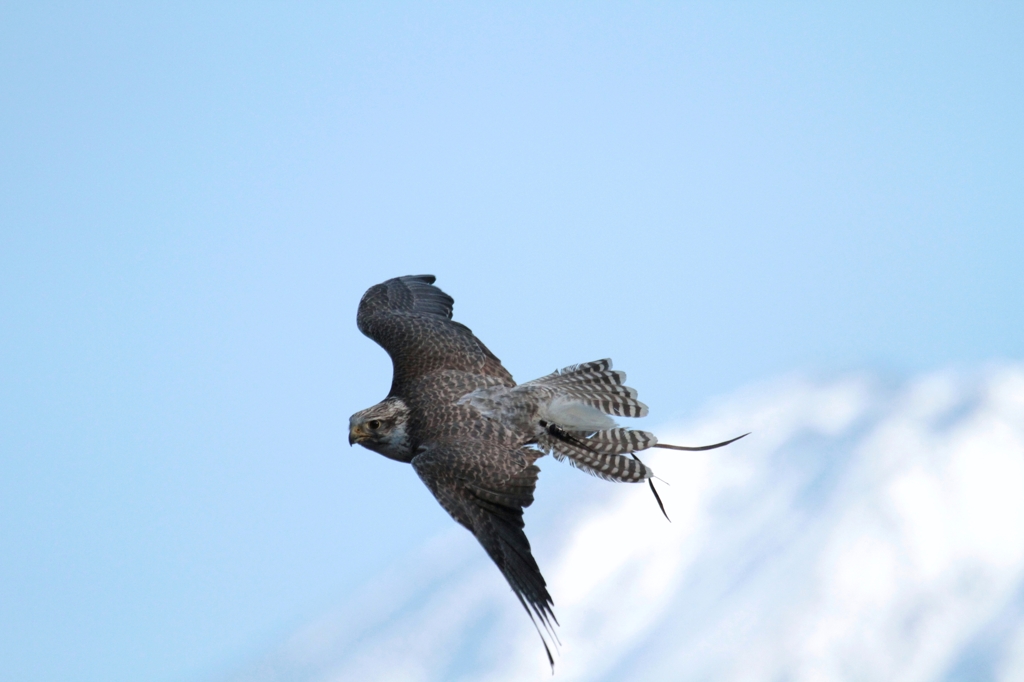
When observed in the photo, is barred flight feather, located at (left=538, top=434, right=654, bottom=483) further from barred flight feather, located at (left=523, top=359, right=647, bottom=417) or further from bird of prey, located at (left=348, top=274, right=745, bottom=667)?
barred flight feather, located at (left=523, top=359, right=647, bottom=417)

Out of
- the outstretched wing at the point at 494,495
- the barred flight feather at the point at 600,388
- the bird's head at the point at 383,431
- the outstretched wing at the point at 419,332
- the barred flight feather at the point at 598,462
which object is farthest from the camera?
the outstretched wing at the point at 419,332

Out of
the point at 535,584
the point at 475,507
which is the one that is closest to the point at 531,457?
the point at 475,507

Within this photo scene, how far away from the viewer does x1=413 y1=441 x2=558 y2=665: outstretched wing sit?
979 cm

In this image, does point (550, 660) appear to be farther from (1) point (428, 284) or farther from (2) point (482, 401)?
(1) point (428, 284)

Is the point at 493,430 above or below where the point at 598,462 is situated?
above

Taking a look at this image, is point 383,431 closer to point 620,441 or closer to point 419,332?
point 419,332

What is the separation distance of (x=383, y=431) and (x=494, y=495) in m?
1.91

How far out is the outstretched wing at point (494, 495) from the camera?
979cm

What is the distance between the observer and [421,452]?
1134cm

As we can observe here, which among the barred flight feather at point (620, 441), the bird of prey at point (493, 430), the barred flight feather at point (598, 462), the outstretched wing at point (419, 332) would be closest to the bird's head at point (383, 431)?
the bird of prey at point (493, 430)

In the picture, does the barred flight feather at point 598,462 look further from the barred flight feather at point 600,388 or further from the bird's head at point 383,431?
the bird's head at point 383,431

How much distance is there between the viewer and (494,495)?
412 inches

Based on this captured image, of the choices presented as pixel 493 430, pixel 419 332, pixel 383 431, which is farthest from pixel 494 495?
pixel 419 332

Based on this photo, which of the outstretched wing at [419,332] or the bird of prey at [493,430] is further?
the outstretched wing at [419,332]
